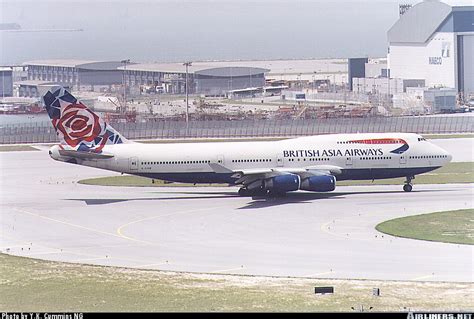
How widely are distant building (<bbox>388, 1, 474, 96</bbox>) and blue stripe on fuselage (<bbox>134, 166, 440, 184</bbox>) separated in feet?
329

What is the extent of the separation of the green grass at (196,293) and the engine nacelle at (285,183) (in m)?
25.5

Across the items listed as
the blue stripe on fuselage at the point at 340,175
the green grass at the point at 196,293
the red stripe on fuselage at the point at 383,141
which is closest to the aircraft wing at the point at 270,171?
the blue stripe on fuselage at the point at 340,175

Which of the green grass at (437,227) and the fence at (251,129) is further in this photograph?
the fence at (251,129)

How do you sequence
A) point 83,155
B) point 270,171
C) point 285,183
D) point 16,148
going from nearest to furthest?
point 285,183
point 270,171
point 83,155
point 16,148

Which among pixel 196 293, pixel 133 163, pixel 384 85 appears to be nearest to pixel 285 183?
pixel 133 163

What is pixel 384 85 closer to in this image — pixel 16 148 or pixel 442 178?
pixel 16 148

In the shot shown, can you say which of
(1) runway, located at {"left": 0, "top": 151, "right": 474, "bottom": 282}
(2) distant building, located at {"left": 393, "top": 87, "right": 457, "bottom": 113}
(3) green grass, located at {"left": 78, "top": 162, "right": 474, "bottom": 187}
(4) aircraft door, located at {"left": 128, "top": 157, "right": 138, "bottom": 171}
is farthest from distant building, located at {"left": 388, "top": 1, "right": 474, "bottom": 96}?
(4) aircraft door, located at {"left": 128, "top": 157, "right": 138, "bottom": 171}

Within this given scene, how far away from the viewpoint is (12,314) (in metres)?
38.2

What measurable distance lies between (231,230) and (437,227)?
11.8 metres

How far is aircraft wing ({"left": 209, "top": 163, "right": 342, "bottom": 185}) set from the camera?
7519cm

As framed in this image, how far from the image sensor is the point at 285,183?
243 ft

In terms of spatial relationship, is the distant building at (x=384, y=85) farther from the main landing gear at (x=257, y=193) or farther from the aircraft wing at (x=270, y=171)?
the main landing gear at (x=257, y=193)

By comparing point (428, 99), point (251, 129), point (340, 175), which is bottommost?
point (340, 175)

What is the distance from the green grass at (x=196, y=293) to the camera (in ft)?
135
